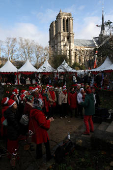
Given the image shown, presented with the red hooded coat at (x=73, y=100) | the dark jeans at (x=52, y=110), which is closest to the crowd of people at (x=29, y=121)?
the red hooded coat at (x=73, y=100)

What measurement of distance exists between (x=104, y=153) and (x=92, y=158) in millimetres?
366

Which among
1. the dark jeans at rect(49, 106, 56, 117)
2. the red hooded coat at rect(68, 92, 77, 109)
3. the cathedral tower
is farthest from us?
the cathedral tower

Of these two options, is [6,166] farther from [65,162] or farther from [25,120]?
[65,162]

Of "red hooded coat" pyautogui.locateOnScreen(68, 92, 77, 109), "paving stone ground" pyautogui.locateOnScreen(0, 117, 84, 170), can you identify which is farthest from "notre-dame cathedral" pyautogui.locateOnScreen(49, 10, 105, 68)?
"paving stone ground" pyautogui.locateOnScreen(0, 117, 84, 170)

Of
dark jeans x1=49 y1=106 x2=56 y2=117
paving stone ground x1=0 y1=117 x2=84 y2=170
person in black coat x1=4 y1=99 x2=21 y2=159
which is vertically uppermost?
person in black coat x1=4 y1=99 x2=21 y2=159

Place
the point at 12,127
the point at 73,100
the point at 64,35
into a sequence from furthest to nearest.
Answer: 1. the point at 64,35
2. the point at 73,100
3. the point at 12,127

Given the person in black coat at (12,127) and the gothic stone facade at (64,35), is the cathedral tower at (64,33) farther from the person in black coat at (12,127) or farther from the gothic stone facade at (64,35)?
the person in black coat at (12,127)

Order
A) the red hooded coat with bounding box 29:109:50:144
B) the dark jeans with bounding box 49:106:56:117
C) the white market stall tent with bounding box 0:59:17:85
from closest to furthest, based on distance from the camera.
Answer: the red hooded coat with bounding box 29:109:50:144, the dark jeans with bounding box 49:106:56:117, the white market stall tent with bounding box 0:59:17:85

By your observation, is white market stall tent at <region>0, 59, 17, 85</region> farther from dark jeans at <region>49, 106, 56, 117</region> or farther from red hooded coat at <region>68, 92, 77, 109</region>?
red hooded coat at <region>68, 92, 77, 109</region>

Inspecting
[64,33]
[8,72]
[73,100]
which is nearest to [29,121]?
[73,100]

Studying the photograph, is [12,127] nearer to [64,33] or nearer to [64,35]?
[64,35]

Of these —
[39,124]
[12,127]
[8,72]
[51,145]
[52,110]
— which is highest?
[8,72]

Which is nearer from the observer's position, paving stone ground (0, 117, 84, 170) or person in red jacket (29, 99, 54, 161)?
person in red jacket (29, 99, 54, 161)

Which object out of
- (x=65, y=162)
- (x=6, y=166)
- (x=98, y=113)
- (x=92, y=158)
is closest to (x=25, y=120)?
(x=6, y=166)
